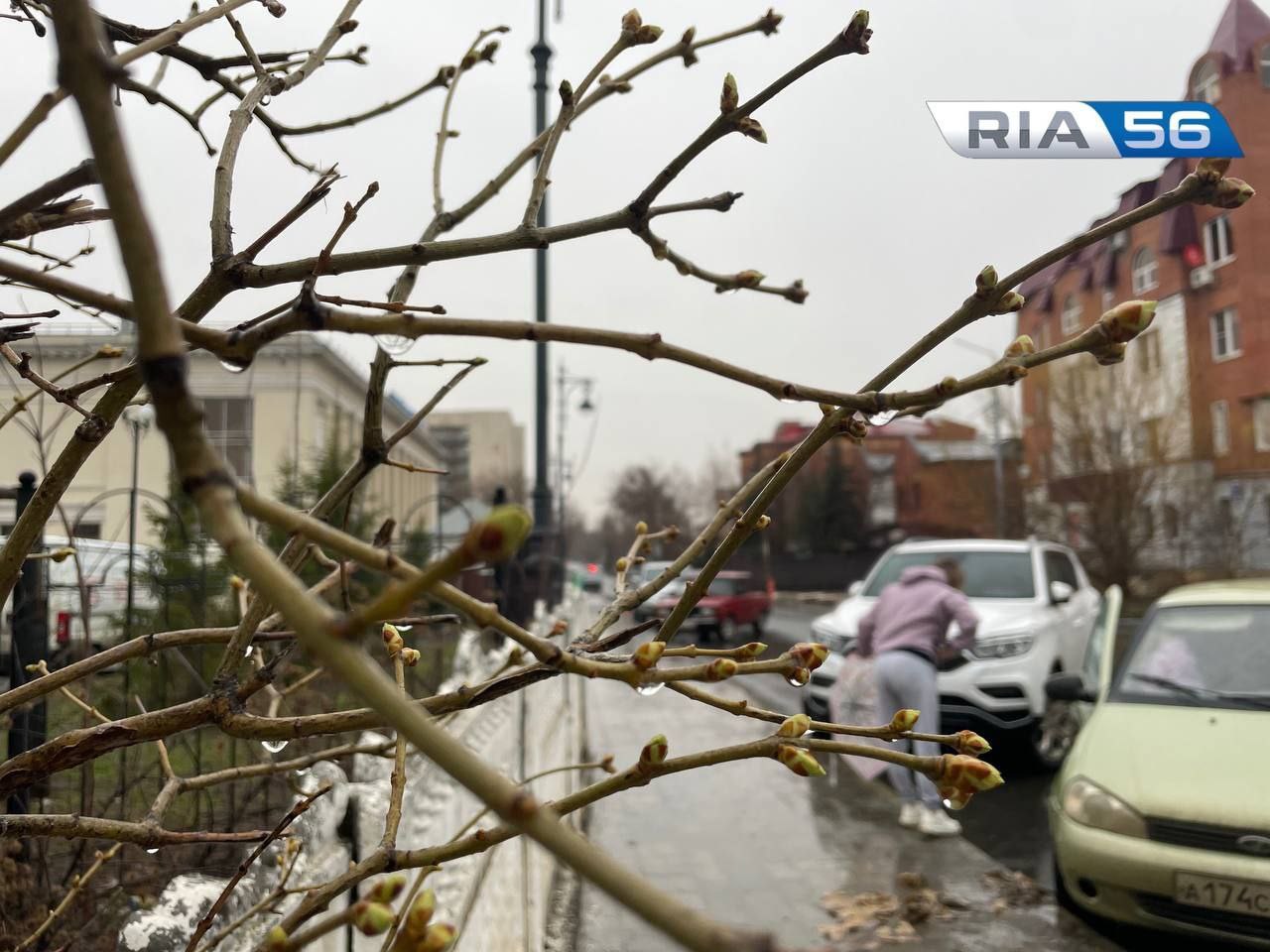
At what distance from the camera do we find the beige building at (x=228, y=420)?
255cm

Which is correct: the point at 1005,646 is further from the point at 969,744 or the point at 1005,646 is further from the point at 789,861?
the point at 969,744

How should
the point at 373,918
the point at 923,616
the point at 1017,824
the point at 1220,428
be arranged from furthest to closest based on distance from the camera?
the point at 1220,428, the point at 1017,824, the point at 923,616, the point at 373,918

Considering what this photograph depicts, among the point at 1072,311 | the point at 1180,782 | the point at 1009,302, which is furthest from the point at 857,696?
the point at 1009,302

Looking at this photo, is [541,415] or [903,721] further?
[541,415]

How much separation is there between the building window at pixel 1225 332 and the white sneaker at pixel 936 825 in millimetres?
2975

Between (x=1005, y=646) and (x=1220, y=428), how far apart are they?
7.17 meters

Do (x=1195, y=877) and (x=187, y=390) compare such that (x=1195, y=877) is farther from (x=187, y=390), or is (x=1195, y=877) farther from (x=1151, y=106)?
(x=187, y=390)

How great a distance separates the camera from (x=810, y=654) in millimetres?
951

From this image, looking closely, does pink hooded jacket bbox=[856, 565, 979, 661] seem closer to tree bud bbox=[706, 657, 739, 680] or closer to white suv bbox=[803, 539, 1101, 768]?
white suv bbox=[803, 539, 1101, 768]

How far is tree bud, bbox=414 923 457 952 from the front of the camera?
0.52 metres

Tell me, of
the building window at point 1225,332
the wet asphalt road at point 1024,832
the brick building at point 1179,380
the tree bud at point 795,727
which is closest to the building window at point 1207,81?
the brick building at point 1179,380

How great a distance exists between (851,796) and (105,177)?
6651 mm

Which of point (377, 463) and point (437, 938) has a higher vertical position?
point (377, 463)

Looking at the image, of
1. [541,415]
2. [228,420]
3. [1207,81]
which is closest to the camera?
[1207,81]
